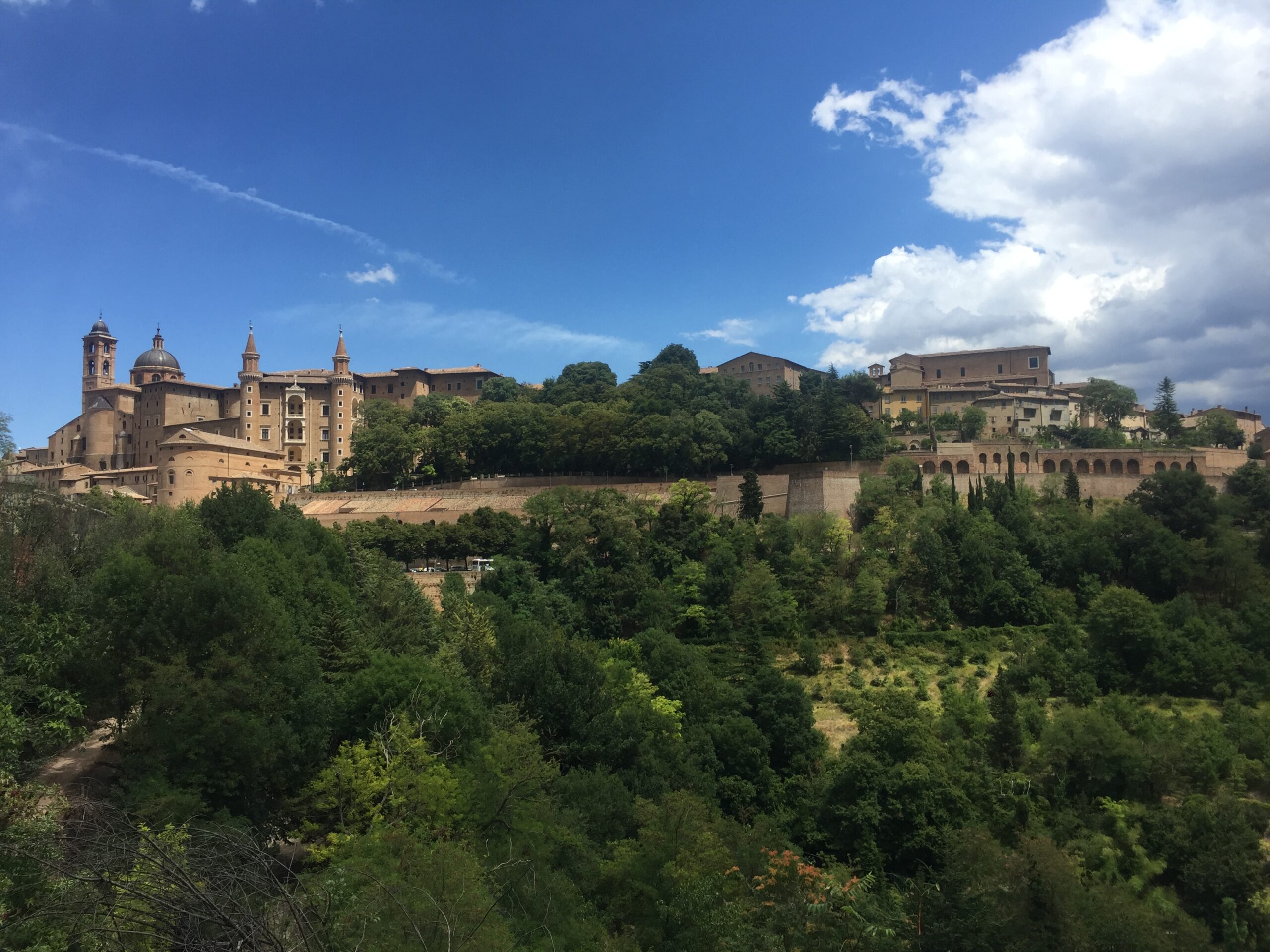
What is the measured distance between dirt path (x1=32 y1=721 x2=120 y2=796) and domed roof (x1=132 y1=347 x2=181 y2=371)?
68.4 metres

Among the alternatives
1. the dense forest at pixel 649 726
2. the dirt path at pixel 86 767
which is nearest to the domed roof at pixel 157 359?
the dense forest at pixel 649 726

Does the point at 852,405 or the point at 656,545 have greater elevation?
the point at 852,405

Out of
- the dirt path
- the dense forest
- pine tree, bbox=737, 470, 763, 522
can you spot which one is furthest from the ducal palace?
the dirt path

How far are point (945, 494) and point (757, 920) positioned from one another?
1442 inches

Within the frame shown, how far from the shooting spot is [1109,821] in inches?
1102

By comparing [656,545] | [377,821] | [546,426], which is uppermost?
[546,426]

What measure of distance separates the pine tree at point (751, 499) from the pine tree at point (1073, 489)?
1686cm

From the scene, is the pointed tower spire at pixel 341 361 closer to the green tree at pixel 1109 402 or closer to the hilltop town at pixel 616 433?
the hilltop town at pixel 616 433

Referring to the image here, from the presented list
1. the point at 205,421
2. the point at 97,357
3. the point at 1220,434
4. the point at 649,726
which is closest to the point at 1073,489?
the point at 1220,434

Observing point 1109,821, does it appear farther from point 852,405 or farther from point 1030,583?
point 852,405

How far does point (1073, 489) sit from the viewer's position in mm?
50875

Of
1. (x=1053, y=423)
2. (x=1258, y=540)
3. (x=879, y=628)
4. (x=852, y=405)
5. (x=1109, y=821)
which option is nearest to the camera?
(x=1109, y=821)

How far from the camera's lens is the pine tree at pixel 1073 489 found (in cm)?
5062

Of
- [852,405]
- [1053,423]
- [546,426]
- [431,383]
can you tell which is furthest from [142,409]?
[1053,423]
